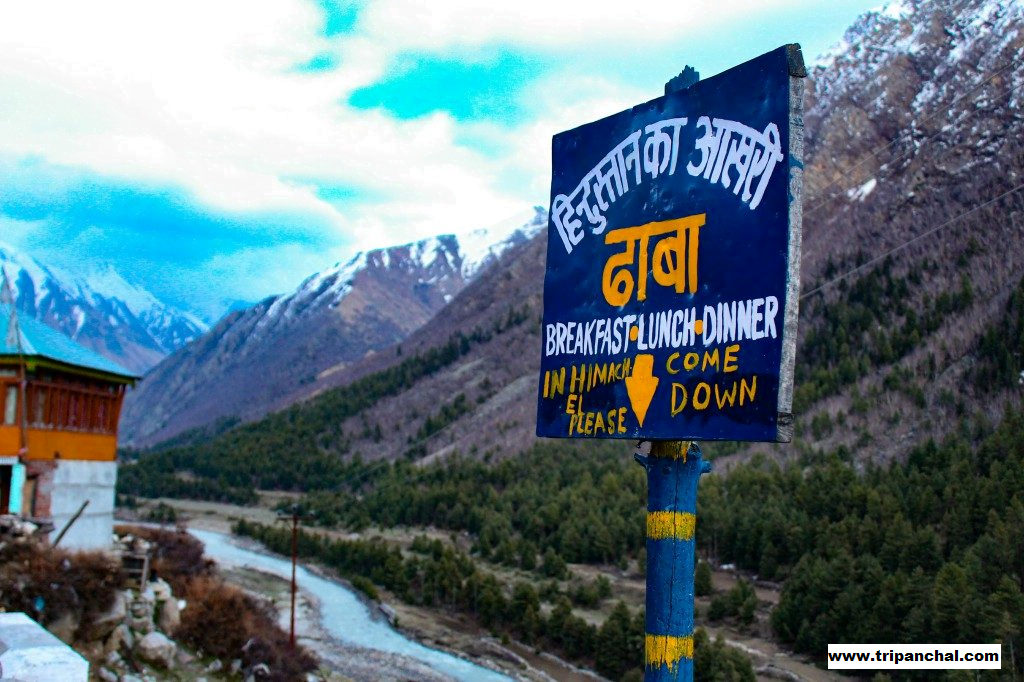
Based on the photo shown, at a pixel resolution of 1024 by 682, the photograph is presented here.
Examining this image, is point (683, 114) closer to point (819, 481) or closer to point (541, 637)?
point (541, 637)

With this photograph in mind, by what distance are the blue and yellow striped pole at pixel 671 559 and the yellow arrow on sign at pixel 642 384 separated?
1.18 feet

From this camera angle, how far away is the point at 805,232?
378 feet

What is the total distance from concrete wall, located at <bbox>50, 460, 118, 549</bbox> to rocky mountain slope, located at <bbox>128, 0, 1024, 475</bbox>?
166 feet

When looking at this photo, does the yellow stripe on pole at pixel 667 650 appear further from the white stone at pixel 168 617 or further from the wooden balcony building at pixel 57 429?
the white stone at pixel 168 617

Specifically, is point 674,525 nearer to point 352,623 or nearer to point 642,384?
point 642,384

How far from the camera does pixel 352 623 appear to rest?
169ft

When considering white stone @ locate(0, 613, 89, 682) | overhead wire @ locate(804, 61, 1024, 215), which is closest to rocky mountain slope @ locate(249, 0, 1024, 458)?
overhead wire @ locate(804, 61, 1024, 215)

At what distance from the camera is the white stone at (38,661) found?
38.2 ft

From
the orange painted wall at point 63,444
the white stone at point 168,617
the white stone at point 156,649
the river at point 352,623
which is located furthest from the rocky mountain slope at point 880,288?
the white stone at point 156,649

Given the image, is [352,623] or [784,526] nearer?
[352,623]

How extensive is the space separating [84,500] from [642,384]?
21696mm

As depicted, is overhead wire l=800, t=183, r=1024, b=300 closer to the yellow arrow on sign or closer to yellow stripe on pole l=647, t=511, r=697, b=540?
the yellow arrow on sign

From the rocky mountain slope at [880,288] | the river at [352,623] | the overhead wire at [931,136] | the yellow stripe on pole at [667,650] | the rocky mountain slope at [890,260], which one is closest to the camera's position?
the yellow stripe on pole at [667,650]

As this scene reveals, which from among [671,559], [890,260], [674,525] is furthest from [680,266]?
[890,260]
